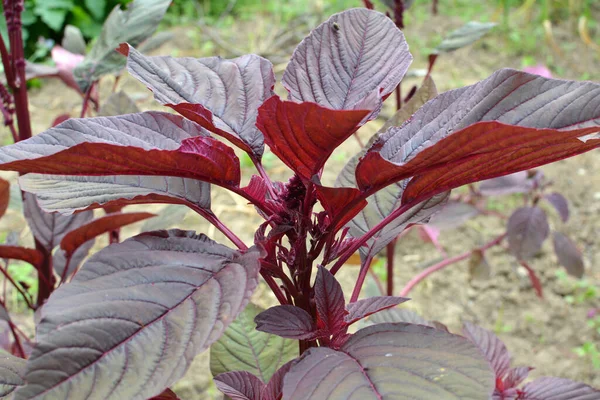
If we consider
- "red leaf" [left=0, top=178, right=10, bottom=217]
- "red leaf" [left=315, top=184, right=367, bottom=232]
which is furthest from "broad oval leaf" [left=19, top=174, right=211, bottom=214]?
"red leaf" [left=0, top=178, right=10, bottom=217]

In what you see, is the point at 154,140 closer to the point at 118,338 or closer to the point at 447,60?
the point at 118,338

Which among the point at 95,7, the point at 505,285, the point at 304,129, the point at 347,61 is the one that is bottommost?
the point at 304,129

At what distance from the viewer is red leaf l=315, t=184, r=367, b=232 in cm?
58

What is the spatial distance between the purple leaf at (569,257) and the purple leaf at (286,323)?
1432 millimetres

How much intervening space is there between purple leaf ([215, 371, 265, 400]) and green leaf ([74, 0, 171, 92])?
0.75 meters

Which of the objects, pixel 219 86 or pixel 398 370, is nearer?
pixel 398 370

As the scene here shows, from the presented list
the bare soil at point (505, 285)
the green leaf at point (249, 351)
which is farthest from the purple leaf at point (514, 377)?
the bare soil at point (505, 285)

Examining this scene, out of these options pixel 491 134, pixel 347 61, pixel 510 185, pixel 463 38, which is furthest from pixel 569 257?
pixel 491 134

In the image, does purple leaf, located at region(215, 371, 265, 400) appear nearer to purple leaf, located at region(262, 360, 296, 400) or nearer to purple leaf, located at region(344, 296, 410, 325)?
purple leaf, located at region(262, 360, 296, 400)

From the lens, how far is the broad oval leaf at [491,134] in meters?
0.51

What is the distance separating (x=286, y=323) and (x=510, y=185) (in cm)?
127

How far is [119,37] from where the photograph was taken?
1.20m

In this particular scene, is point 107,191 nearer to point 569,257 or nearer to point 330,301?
point 330,301

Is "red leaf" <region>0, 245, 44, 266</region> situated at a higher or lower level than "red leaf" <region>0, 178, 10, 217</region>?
lower
